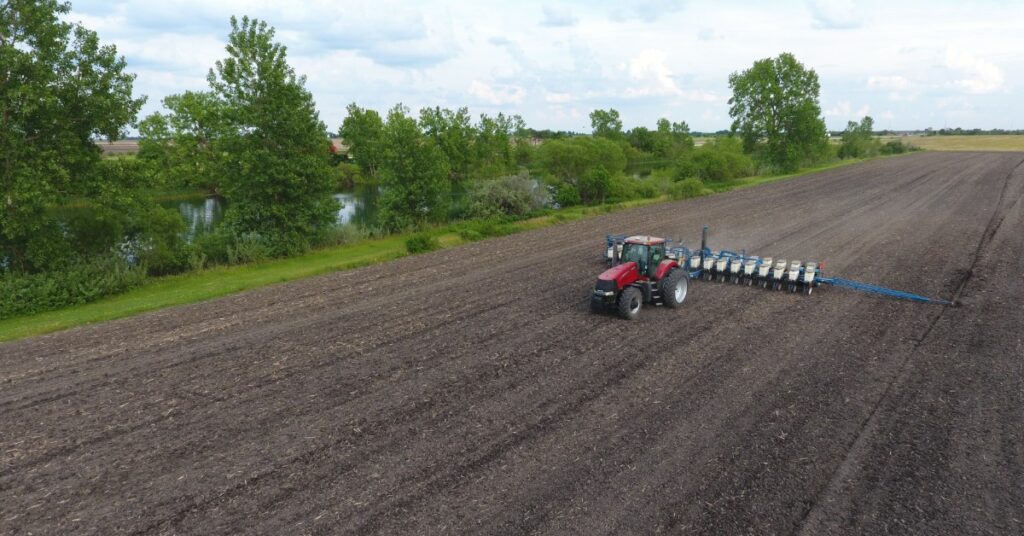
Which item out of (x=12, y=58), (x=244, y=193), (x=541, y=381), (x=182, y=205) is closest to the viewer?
(x=541, y=381)

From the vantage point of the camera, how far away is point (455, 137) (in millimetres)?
61031

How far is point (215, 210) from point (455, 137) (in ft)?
85.4

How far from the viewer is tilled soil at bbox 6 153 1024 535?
726 centimetres

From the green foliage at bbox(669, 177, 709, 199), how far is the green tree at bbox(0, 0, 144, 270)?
37.4 meters

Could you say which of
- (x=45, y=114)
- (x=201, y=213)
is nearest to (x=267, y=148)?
(x=45, y=114)

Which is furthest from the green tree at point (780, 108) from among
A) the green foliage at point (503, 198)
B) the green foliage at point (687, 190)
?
the green foliage at point (503, 198)

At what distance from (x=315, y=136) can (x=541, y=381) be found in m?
19.6

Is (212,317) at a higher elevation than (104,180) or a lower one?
lower

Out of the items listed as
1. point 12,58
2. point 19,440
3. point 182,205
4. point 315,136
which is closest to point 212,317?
point 19,440

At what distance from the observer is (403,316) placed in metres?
15.5

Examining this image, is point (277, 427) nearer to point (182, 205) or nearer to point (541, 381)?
point (541, 381)

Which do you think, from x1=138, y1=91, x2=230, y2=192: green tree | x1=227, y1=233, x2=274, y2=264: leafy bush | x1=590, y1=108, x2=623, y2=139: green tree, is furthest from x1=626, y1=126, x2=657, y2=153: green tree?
x1=227, y1=233, x2=274, y2=264: leafy bush

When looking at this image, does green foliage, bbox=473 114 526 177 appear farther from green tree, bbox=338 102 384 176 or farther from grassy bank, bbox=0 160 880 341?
grassy bank, bbox=0 160 880 341

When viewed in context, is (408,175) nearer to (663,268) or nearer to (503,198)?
(503,198)
